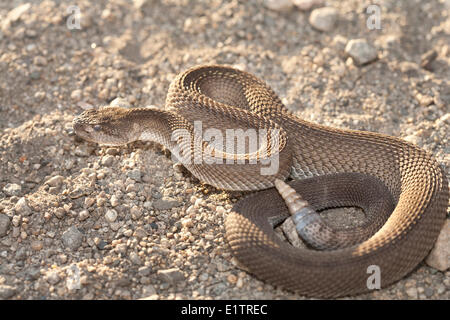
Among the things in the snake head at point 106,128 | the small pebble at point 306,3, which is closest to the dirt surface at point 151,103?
the small pebble at point 306,3

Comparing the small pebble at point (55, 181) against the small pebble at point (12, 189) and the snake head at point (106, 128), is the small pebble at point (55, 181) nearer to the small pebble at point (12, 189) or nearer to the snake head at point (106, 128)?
the small pebble at point (12, 189)

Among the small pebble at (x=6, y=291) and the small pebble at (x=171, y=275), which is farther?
the small pebble at (x=171, y=275)

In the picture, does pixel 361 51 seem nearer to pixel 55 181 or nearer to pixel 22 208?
pixel 55 181

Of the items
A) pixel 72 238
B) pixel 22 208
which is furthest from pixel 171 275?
pixel 22 208

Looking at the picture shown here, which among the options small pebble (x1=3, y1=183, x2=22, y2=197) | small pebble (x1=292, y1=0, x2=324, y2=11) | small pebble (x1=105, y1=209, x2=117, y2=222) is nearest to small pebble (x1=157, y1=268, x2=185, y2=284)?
small pebble (x1=105, y1=209, x2=117, y2=222)

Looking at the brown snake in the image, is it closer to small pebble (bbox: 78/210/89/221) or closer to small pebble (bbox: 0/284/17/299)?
small pebble (bbox: 78/210/89/221)
